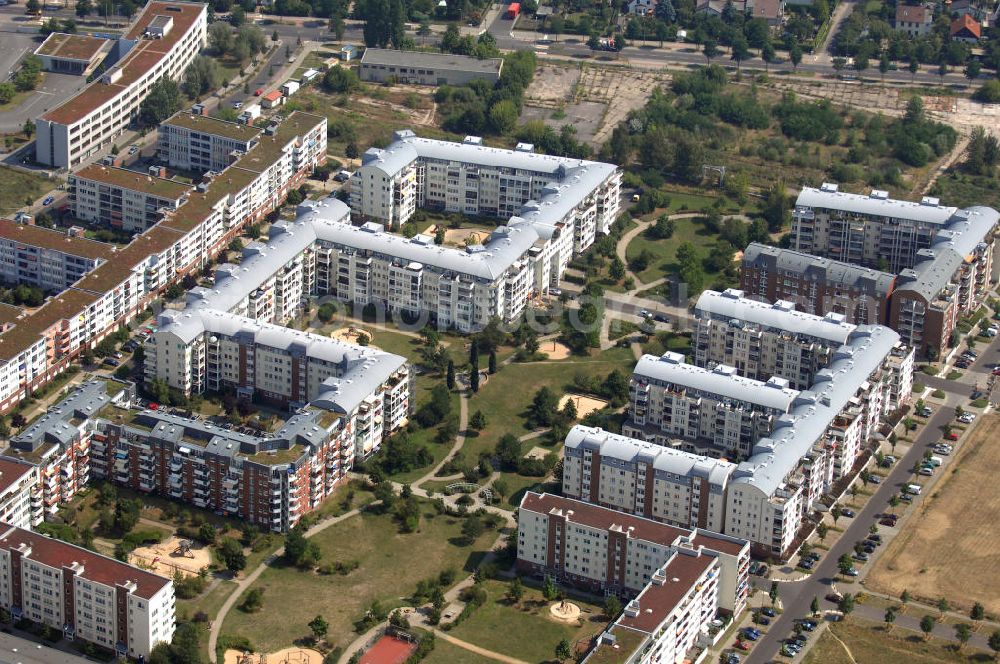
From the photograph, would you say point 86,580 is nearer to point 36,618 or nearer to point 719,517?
point 36,618

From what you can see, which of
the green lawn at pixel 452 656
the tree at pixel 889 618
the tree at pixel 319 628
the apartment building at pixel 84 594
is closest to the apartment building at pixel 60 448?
the apartment building at pixel 84 594

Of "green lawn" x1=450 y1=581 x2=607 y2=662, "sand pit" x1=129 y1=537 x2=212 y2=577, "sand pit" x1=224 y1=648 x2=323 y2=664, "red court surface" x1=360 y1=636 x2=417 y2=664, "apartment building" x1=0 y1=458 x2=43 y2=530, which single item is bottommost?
"sand pit" x1=224 y1=648 x2=323 y2=664

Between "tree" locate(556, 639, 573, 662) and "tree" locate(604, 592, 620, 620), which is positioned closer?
"tree" locate(556, 639, 573, 662)

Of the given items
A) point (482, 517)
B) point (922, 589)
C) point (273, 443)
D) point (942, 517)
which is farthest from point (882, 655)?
point (273, 443)

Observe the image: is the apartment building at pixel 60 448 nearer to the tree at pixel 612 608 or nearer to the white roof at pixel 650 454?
the white roof at pixel 650 454

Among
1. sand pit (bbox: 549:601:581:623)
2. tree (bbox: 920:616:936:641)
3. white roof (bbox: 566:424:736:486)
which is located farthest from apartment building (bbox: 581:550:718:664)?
tree (bbox: 920:616:936:641)

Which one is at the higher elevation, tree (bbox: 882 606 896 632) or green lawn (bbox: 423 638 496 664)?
tree (bbox: 882 606 896 632)

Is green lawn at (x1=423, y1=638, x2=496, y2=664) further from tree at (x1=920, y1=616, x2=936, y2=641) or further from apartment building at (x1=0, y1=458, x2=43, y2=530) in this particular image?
apartment building at (x1=0, y1=458, x2=43, y2=530)

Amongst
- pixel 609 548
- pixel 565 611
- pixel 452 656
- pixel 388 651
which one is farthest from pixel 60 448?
pixel 609 548
